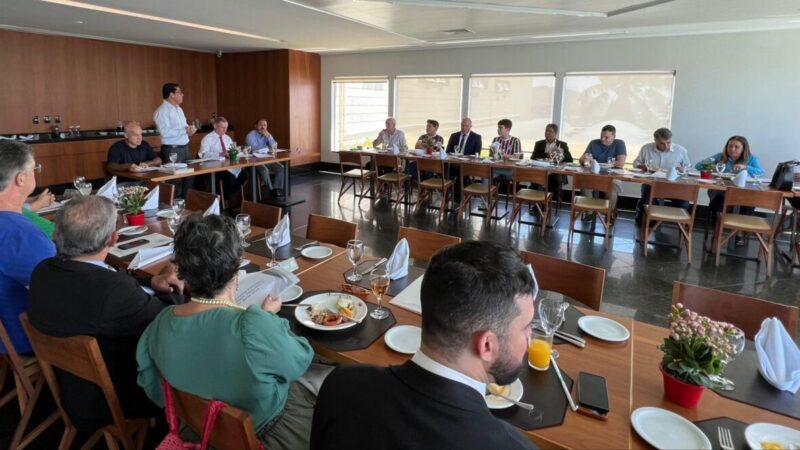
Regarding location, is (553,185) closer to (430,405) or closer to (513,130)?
(513,130)

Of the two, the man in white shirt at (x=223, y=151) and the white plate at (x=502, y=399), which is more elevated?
the man in white shirt at (x=223, y=151)

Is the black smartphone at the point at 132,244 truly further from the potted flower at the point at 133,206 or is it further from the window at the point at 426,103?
the window at the point at 426,103

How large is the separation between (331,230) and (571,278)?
1.56 meters

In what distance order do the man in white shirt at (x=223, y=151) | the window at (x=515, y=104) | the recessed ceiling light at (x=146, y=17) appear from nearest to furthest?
the recessed ceiling light at (x=146, y=17) < the man in white shirt at (x=223, y=151) < the window at (x=515, y=104)

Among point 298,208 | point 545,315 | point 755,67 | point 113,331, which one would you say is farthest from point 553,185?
point 113,331

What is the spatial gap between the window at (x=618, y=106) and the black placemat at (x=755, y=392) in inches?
274

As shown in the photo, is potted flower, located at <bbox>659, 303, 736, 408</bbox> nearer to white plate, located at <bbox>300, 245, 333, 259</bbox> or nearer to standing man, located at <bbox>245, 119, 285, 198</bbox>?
white plate, located at <bbox>300, 245, 333, 259</bbox>

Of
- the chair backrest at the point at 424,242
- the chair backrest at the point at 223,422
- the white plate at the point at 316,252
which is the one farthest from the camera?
the chair backrest at the point at 424,242

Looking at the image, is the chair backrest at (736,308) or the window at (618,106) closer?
the chair backrest at (736,308)

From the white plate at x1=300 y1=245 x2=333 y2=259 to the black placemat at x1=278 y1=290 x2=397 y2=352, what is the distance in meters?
0.71

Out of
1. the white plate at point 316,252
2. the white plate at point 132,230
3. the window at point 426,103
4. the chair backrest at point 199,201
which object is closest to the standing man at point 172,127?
the chair backrest at point 199,201

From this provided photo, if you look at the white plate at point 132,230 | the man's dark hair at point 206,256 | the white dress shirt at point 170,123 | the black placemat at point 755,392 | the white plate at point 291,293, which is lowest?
the black placemat at point 755,392

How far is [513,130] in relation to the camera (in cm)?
896

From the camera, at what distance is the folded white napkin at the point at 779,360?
1.50 metres
